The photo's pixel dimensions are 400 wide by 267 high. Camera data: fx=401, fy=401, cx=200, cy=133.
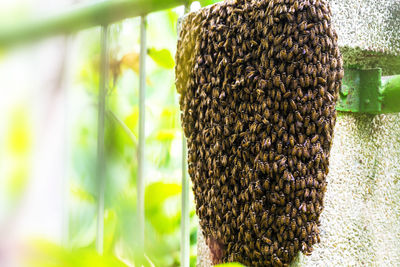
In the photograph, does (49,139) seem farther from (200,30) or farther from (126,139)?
(200,30)

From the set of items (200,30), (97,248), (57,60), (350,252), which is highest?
(200,30)

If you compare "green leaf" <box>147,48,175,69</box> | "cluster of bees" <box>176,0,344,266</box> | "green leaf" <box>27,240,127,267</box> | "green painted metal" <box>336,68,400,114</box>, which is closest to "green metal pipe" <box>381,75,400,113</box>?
"green painted metal" <box>336,68,400,114</box>

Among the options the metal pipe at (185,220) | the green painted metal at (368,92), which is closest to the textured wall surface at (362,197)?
the green painted metal at (368,92)

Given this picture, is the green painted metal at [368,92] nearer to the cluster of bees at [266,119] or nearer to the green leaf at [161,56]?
the cluster of bees at [266,119]

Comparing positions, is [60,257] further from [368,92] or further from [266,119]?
[368,92]

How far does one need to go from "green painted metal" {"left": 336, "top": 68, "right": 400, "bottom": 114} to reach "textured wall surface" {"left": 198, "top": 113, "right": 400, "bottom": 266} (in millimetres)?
30

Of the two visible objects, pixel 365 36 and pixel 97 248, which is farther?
pixel 365 36

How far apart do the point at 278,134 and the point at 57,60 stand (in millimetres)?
631

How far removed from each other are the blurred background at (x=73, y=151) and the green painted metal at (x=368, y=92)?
A: 0.76 meters

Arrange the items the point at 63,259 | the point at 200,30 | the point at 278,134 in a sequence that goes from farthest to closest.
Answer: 1. the point at 200,30
2. the point at 278,134
3. the point at 63,259

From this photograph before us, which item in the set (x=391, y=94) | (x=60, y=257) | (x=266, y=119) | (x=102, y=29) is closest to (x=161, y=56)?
(x=102, y=29)

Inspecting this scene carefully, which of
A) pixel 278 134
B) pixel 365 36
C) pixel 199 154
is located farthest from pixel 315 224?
pixel 365 36

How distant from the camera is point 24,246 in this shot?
7.1 inches

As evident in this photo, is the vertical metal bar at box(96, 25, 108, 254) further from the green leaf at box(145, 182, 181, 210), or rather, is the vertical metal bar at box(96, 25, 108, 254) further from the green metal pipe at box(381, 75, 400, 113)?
the green metal pipe at box(381, 75, 400, 113)
